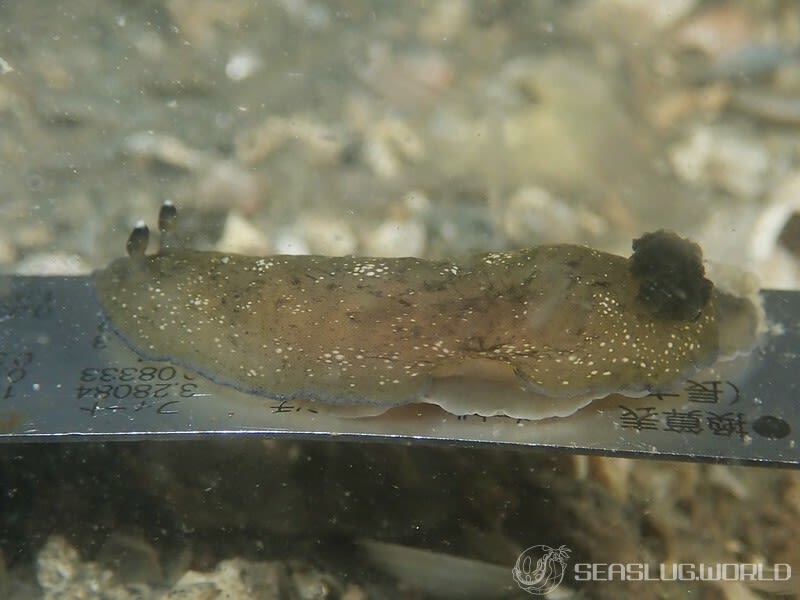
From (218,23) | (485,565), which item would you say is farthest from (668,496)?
(218,23)
